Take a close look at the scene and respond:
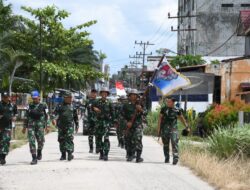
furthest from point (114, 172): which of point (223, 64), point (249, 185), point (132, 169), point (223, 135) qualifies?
point (223, 64)

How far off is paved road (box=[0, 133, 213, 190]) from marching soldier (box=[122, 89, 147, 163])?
0.36 metres

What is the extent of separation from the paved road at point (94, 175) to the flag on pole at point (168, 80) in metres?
6.69

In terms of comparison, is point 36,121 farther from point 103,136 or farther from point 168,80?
point 168,80

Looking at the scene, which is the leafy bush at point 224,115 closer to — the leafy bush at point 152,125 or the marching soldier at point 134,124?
the leafy bush at point 152,125

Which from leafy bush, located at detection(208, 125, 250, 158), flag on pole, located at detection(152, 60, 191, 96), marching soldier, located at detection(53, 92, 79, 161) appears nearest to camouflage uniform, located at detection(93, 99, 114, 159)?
marching soldier, located at detection(53, 92, 79, 161)

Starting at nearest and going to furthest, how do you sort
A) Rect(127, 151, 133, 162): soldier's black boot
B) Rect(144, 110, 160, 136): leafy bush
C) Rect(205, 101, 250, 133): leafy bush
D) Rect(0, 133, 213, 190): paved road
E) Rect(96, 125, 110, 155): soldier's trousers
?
Rect(0, 133, 213, 190): paved road < Rect(96, 125, 110, 155): soldier's trousers < Rect(127, 151, 133, 162): soldier's black boot < Rect(205, 101, 250, 133): leafy bush < Rect(144, 110, 160, 136): leafy bush

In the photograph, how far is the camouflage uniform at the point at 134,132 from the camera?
14398 millimetres

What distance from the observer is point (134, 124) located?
14.5 meters

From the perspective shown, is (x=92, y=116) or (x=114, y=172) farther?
(x=92, y=116)

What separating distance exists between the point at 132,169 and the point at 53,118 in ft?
9.44

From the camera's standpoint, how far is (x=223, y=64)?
1517 inches

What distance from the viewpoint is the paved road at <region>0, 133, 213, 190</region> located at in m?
10.2

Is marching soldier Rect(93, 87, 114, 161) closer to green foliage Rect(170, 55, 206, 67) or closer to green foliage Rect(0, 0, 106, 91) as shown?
green foliage Rect(0, 0, 106, 91)

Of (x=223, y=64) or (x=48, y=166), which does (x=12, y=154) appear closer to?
(x=48, y=166)
